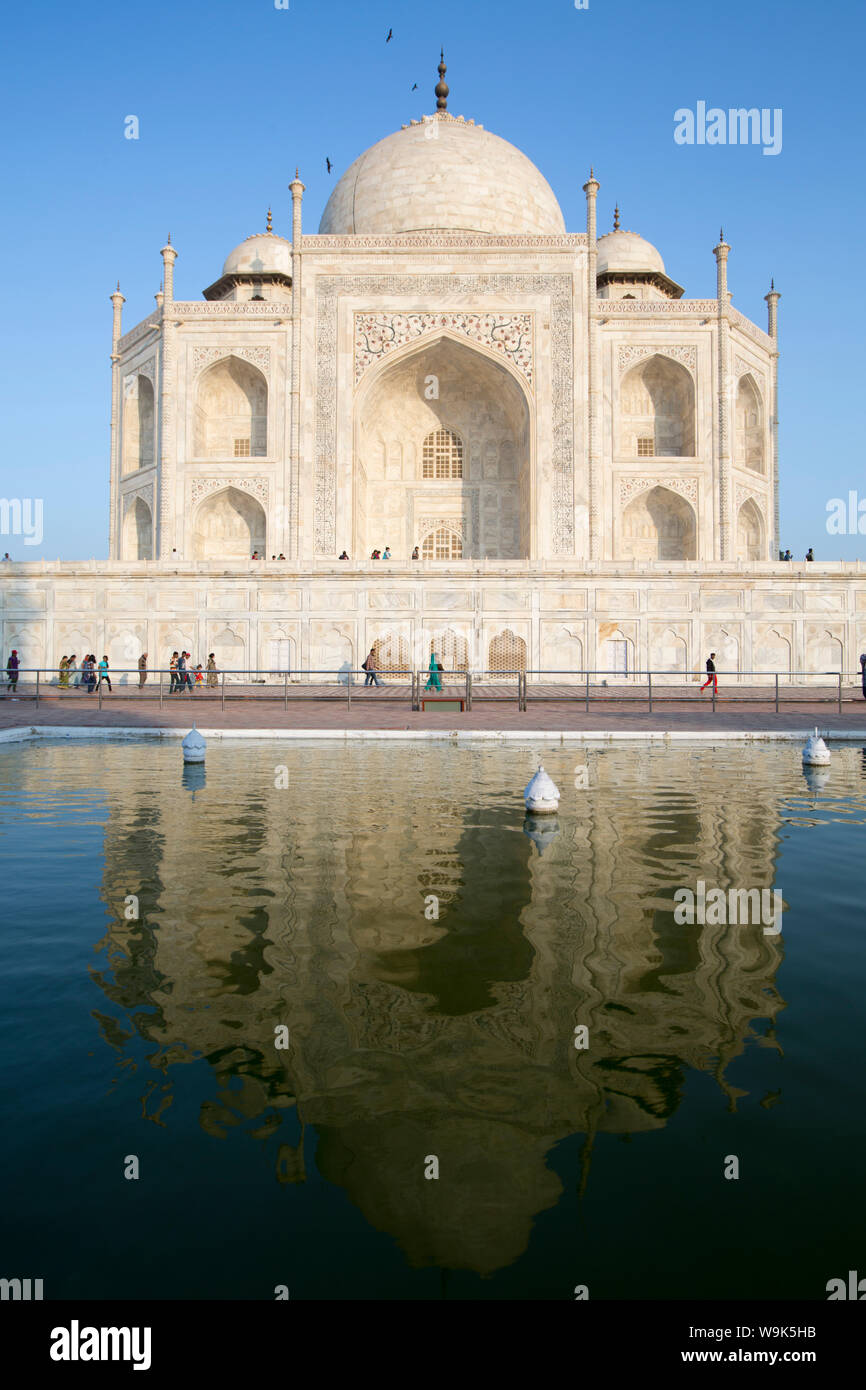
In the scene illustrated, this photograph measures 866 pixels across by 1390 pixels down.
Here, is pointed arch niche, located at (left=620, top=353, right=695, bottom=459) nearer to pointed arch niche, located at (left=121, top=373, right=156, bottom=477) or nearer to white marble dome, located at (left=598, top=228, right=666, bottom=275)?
white marble dome, located at (left=598, top=228, right=666, bottom=275)

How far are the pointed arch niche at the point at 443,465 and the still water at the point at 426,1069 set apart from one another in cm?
2489

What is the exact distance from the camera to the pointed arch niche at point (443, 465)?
29.0m

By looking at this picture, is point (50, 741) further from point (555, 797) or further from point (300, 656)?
point (300, 656)

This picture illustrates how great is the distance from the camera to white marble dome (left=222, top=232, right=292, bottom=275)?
31.5 metres

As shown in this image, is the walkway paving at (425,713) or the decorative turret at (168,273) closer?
the walkway paving at (425,713)

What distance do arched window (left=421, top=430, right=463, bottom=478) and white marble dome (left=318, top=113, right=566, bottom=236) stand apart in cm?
637

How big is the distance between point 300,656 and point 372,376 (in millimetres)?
10300

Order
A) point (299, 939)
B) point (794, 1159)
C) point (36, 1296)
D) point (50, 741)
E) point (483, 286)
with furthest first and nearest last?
point (483, 286) → point (50, 741) → point (299, 939) → point (794, 1159) → point (36, 1296)

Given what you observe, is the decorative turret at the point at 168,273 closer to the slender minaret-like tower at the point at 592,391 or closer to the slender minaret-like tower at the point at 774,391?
the slender minaret-like tower at the point at 592,391

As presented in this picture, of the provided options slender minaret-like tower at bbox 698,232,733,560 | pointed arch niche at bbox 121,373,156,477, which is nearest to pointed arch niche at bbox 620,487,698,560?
slender minaret-like tower at bbox 698,232,733,560

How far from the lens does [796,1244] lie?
5.77ft

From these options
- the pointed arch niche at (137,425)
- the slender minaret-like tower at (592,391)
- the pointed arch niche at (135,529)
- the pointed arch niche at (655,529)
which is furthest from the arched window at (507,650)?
the pointed arch niche at (137,425)
